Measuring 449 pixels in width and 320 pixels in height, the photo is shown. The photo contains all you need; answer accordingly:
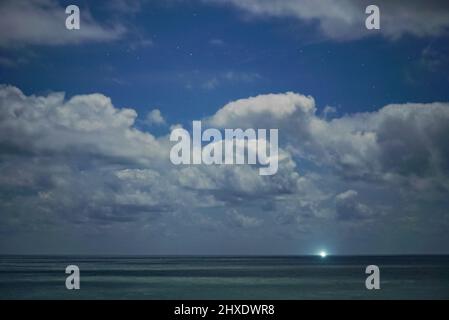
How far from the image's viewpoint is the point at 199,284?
189 feet

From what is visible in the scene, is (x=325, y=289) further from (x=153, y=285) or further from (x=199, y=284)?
(x=153, y=285)

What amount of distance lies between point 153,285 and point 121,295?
9.89m
